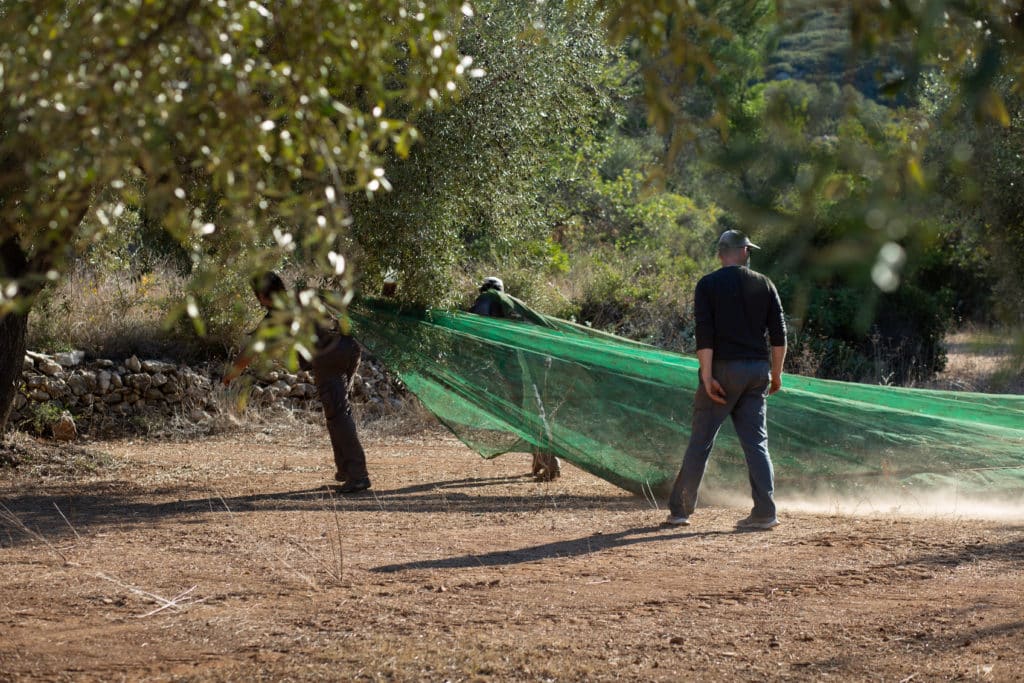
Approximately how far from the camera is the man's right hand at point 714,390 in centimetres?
707

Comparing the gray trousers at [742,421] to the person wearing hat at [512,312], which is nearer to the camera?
the gray trousers at [742,421]

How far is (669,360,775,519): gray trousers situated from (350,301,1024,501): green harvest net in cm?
97

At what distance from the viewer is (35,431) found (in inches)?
458

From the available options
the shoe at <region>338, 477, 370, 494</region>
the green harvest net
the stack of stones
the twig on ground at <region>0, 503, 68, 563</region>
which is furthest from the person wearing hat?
the twig on ground at <region>0, 503, 68, 563</region>

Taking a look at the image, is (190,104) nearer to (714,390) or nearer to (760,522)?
(714,390)

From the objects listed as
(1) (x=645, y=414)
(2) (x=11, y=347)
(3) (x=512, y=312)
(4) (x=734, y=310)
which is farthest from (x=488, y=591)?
(2) (x=11, y=347)

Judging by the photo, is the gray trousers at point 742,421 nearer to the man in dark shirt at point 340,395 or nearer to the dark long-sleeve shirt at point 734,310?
the dark long-sleeve shirt at point 734,310

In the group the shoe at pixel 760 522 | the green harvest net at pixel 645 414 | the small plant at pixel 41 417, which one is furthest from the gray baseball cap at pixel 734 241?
the small plant at pixel 41 417

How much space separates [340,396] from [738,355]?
10.4 ft

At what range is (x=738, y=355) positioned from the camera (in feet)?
23.3

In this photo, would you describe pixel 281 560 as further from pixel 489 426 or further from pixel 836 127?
pixel 836 127

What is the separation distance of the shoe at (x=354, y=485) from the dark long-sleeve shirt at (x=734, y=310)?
124 inches

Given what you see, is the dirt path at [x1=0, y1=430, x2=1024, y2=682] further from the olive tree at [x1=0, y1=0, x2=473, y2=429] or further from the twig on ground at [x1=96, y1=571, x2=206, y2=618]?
the olive tree at [x1=0, y1=0, x2=473, y2=429]

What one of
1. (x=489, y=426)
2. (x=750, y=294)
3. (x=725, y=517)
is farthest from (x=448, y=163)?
(x=725, y=517)
